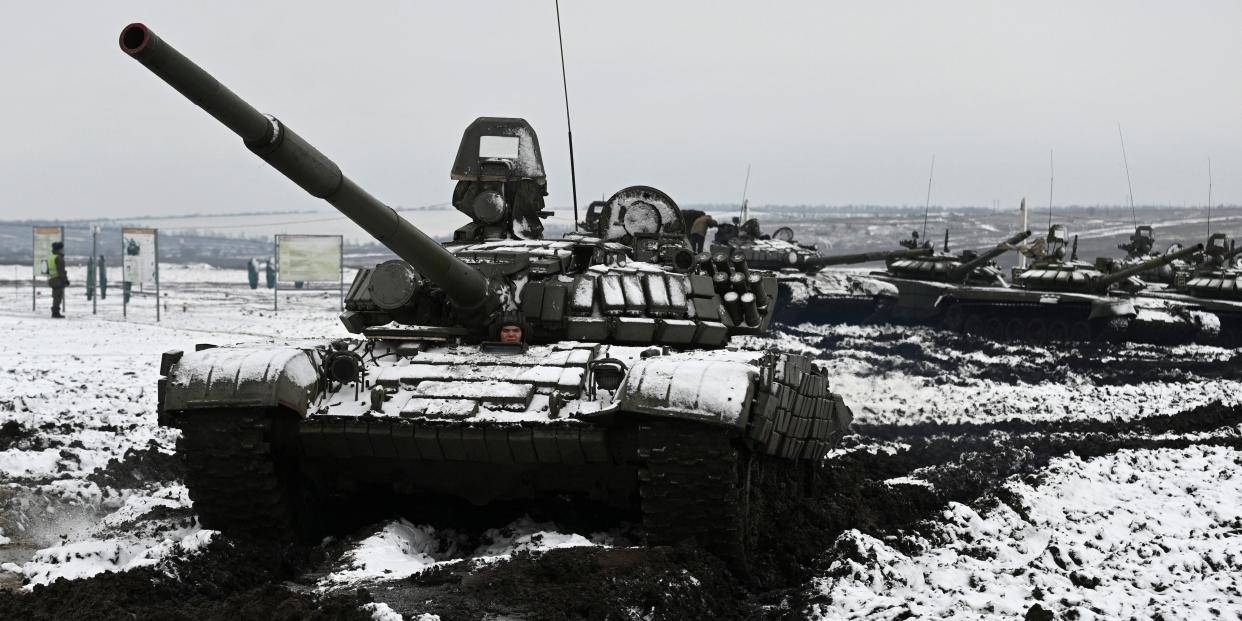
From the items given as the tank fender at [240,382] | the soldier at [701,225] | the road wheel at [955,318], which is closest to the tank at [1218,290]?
the road wheel at [955,318]

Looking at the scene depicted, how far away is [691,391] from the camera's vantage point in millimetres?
8133

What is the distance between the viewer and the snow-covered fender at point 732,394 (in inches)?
317

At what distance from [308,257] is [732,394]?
21.0 meters

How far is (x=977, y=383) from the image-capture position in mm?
20812

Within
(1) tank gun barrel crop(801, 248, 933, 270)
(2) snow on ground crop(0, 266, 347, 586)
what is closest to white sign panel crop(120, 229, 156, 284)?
(2) snow on ground crop(0, 266, 347, 586)

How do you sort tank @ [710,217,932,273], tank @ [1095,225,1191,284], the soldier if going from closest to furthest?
the soldier → tank @ [1095,225,1191,284] → tank @ [710,217,932,273]

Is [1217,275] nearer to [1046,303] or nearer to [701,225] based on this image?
[1046,303]

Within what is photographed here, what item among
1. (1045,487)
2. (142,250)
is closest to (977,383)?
(1045,487)

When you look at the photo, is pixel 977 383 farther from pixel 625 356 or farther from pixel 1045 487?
pixel 625 356

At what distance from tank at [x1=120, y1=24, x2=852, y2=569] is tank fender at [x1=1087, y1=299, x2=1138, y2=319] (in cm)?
1672

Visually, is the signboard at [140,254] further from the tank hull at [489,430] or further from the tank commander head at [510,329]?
the tank hull at [489,430]

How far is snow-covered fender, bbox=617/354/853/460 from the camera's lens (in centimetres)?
806

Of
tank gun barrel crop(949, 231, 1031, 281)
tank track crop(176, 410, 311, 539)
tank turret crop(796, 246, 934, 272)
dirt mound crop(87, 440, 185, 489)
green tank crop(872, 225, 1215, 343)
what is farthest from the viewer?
tank turret crop(796, 246, 934, 272)

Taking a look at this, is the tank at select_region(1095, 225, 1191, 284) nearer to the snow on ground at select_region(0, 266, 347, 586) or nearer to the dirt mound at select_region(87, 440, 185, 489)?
the snow on ground at select_region(0, 266, 347, 586)
